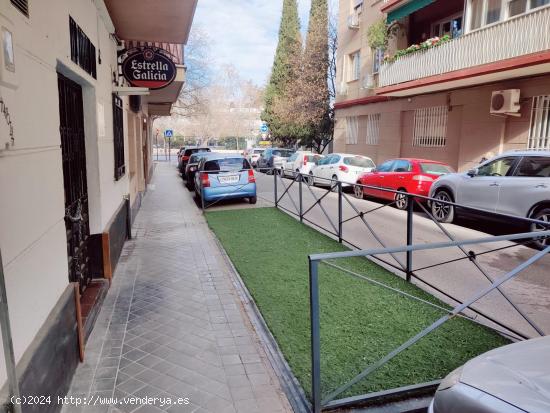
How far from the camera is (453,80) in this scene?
14070 mm

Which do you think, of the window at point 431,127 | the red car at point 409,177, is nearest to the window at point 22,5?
the red car at point 409,177

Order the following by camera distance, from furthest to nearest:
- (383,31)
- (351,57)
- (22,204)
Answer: (351,57)
(383,31)
(22,204)

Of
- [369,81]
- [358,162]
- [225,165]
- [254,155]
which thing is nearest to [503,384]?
[225,165]

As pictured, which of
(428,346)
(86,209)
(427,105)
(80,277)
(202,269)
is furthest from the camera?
(427,105)

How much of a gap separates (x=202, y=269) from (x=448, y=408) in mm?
4668

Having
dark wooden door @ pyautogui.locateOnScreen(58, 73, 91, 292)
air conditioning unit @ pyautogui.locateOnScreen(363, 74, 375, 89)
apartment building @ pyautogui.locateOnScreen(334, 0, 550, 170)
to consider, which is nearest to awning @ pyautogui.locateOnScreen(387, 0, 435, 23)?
apartment building @ pyautogui.locateOnScreen(334, 0, 550, 170)

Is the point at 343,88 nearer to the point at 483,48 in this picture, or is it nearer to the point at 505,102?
the point at 483,48

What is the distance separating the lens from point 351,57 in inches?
969

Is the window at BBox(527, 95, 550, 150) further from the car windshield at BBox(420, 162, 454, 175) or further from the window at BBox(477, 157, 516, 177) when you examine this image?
the window at BBox(477, 157, 516, 177)

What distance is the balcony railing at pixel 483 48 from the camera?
37.1ft

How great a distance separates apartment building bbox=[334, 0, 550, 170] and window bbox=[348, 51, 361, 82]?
0.13 m

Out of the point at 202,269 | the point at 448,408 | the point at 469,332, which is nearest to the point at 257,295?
the point at 202,269

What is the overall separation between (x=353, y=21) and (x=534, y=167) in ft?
56.1

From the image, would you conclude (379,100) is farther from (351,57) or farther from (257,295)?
(257,295)
